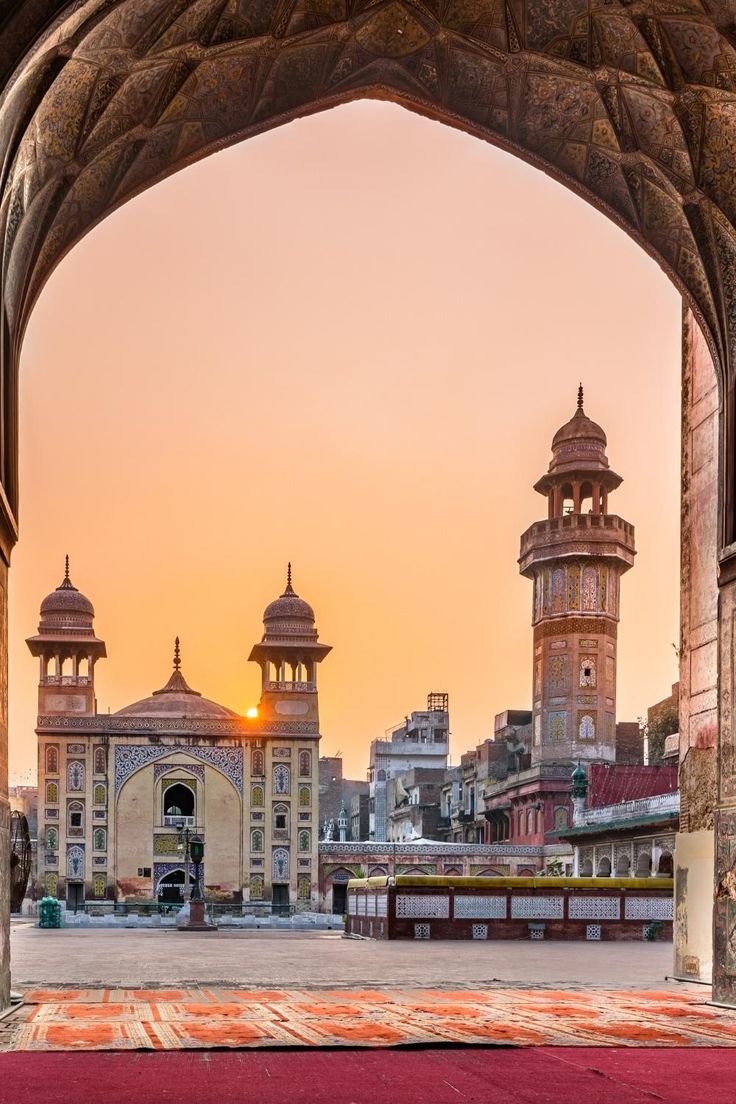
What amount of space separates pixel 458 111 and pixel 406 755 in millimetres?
68440

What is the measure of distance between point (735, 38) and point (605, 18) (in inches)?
37.0

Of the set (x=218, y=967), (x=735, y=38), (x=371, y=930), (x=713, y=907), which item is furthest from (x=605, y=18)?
(x=371, y=930)

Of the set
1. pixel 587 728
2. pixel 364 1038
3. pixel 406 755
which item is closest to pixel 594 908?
pixel 364 1038

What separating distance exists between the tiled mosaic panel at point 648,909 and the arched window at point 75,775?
85.5 ft

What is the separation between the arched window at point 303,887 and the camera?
157ft

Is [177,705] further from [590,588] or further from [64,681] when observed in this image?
[590,588]

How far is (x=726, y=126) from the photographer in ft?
34.3

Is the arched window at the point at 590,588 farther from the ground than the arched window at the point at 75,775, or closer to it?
farther from the ground

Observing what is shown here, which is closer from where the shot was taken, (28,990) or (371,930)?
(28,990)

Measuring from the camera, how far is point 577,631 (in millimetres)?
51906

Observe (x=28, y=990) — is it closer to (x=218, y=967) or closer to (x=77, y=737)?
(x=218, y=967)

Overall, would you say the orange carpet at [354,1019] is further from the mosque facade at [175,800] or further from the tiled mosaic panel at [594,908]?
the mosque facade at [175,800]

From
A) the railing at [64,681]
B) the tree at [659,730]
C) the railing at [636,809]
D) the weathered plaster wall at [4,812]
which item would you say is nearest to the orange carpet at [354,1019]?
the weathered plaster wall at [4,812]

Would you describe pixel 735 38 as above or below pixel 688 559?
above
